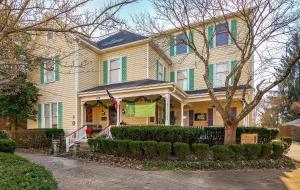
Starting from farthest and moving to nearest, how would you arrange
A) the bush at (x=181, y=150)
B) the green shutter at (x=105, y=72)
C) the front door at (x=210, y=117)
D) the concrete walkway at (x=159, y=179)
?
1. the green shutter at (x=105, y=72)
2. the front door at (x=210, y=117)
3. the bush at (x=181, y=150)
4. the concrete walkway at (x=159, y=179)

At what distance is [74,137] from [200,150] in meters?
7.18

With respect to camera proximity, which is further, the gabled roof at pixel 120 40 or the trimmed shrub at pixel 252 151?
the gabled roof at pixel 120 40

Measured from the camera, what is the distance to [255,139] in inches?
486

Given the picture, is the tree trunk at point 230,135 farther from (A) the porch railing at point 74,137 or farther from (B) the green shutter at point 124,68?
(B) the green shutter at point 124,68

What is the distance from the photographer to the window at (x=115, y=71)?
60.6 ft

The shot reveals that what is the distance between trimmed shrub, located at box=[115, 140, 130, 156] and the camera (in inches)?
456

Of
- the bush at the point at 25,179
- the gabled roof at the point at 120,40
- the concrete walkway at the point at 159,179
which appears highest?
the gabled roof at the point at 120,40

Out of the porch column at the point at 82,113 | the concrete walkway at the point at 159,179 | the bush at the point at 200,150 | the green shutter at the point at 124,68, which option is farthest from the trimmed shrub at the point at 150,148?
the green shutter at the point at 124,68

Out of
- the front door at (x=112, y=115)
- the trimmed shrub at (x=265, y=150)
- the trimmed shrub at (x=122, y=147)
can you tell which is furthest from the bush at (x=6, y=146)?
the trimmed shrub at (x=265, y=150)

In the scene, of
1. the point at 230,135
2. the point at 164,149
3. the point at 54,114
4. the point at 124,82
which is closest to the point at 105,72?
the point at 124,82

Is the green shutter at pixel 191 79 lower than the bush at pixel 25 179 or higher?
higher

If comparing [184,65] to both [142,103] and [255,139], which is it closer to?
[142,103]

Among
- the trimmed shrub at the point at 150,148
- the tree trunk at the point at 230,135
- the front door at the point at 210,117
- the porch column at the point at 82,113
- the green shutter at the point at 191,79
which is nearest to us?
the trimmed shrub at the point at 150,148

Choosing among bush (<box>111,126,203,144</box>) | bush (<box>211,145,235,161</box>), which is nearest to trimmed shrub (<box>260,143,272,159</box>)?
bush (<box>211,145,235,161</box>)
